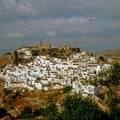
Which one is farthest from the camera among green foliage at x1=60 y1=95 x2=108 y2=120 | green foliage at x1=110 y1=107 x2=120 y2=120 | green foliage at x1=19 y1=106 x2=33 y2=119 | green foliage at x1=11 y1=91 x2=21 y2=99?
green foliage at x1=11 y1=91 x2=21 y2=99

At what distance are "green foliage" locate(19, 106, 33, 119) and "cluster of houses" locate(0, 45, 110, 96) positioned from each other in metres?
16.5

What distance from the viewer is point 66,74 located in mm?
122312

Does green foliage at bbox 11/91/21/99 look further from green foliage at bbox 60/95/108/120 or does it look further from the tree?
green foliage at bbox 60/95/108/120

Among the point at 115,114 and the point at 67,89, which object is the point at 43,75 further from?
the point at 115,114

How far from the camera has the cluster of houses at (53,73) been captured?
111500 millimetres

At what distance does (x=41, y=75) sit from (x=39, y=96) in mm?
24259

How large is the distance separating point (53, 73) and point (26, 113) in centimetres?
4025

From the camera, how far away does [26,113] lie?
8550cm

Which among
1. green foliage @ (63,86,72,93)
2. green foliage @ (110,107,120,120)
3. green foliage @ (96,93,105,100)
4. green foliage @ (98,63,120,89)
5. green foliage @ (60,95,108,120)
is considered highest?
green foliage @ (98,63,120,89)

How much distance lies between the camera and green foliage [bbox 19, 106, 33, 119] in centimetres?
8356

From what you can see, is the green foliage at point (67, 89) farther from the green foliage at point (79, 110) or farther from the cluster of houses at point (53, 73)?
the green foliage at point (79, 110)

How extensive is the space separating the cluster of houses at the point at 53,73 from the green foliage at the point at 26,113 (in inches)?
649

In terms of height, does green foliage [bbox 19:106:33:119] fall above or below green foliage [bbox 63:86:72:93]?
below

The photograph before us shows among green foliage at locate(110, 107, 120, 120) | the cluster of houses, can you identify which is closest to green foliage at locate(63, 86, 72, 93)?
the cluster of houses
